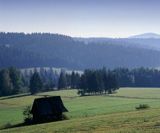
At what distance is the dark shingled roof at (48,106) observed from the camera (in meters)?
68.0

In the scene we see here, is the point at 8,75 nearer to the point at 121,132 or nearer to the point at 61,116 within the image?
the point at 61,116

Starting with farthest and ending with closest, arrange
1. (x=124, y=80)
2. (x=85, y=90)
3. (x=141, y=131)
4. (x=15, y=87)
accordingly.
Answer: (x=124, y=80) → (x=15, y=87) → (x=85, y=90) → (x=141, y=131)

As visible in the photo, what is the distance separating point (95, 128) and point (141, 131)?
299 inches

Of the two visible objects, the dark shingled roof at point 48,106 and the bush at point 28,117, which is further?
the dark shingled roof at point 48,106

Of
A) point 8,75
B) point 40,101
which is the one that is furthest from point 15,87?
point 40,101

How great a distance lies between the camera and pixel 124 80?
19562 cm

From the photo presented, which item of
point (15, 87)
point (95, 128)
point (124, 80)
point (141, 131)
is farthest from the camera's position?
point (124, 80)

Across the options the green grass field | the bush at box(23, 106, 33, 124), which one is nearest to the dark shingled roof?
the bush at box(23, 106, 33, 124)

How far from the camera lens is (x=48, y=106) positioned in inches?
2719

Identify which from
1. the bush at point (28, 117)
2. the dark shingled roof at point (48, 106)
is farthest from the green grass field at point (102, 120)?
the dark shingled roof at point (48, 106)

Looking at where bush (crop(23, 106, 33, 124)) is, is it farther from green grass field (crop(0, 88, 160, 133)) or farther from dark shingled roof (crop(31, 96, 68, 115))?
green grass field (crop(0, 88, 160, 133))

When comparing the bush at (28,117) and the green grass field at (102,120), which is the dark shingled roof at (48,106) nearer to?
the bush at (28,117)

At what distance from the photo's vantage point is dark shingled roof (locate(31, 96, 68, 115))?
68000 mm

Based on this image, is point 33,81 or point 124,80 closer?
point 33,81
